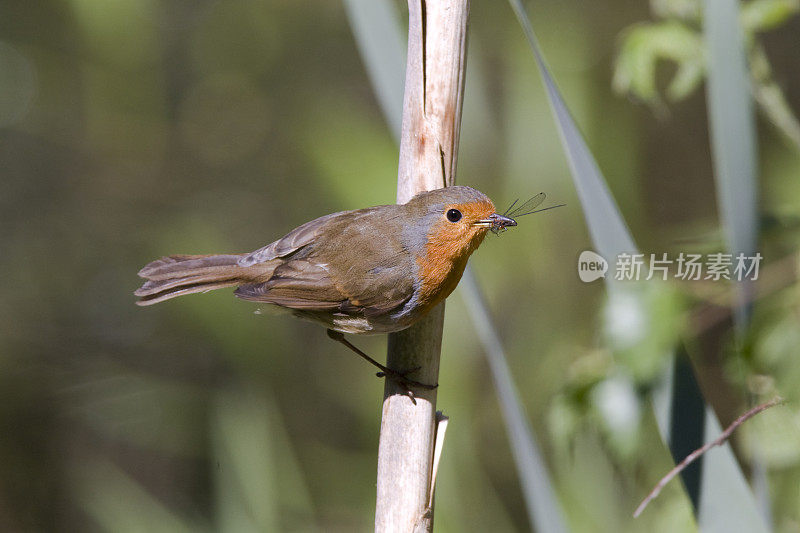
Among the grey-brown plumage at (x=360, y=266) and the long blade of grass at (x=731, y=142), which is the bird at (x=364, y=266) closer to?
the grey-brown plumage at (x=360, y=266)

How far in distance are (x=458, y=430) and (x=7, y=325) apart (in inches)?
113

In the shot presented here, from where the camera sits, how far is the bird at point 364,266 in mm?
1753

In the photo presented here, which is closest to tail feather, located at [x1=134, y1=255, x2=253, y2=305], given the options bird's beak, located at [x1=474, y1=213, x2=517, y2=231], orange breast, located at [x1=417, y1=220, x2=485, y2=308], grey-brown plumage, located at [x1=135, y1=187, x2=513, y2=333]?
grey-brown plumage, located at [x1=135, y1=187, x2=513, y2=333]

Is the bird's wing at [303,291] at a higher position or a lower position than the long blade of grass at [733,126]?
lower

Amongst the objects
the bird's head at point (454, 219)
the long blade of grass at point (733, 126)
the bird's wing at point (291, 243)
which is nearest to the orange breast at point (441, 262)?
the bird's head at point (454, 219)

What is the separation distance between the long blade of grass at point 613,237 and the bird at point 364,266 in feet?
1.21

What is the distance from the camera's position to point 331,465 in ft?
12.2

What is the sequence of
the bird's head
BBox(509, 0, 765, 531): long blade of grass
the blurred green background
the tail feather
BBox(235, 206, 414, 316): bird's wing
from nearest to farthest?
BBox(509, 0, 765, 531): long blade of grass
the bird's head
BBox(235, 206, 414, 316): bird's wing
the tail feather
the blurred green background

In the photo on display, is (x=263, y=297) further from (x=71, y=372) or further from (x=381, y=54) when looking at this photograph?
(x=71, y=372)

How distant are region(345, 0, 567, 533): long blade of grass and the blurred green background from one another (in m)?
1.15

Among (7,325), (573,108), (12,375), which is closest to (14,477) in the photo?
(12,375)

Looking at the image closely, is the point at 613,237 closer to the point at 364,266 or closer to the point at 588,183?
the point at 588,183

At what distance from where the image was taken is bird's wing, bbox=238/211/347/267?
1949 mm

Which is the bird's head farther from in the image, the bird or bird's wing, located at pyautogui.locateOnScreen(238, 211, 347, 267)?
bird's wing, located at pyautogui.locateOnScreen(238, 211, 347, 267)
